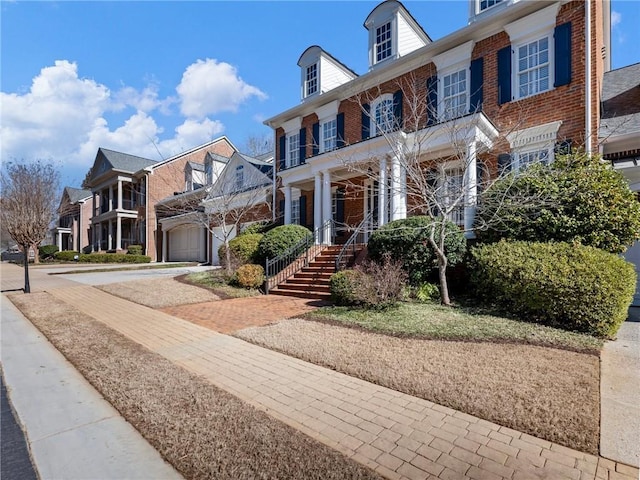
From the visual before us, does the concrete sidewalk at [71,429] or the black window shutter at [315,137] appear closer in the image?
the concrete sidewalk at [71,429]

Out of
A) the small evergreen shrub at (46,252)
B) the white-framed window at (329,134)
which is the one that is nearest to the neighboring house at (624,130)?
the white-framed window at (329,134)

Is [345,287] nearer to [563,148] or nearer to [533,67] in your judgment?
[563,148]

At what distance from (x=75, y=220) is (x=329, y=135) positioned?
3947 cm

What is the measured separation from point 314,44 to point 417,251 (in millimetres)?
12956

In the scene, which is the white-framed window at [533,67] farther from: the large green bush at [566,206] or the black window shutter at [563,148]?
the large green bush at [566,206]

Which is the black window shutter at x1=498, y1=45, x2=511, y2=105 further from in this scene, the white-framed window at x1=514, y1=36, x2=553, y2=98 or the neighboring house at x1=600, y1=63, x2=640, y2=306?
the neighboring house at x1=600, y1=63, x2=640, y2=306

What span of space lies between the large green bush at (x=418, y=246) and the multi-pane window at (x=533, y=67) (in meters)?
5.14

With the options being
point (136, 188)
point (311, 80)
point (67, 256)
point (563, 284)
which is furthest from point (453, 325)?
point (67, 256)

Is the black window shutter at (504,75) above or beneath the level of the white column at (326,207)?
above

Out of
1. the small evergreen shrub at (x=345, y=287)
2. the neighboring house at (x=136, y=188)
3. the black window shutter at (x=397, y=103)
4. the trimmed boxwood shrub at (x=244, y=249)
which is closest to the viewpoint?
the small evergreen shrub at (x=345, y=287)

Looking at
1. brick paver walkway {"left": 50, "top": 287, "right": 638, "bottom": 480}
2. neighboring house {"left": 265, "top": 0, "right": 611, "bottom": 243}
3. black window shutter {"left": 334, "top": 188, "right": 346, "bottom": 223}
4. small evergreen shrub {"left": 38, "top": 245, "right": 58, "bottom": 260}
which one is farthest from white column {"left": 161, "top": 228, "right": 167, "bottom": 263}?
brick paver walkway {"left": 50, "top": 287, "right": 638, "bottom": 480}

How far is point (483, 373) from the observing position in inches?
160

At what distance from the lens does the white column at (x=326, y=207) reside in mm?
13180

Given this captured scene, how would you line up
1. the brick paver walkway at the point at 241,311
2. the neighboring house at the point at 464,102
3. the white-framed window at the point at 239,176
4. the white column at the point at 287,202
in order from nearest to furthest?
the brick paver walkway at the point at 241,311 < the neighboring house at the point at 464,102 < the white column at the point at 287,202 < the white-framed window at the point at 239,176
